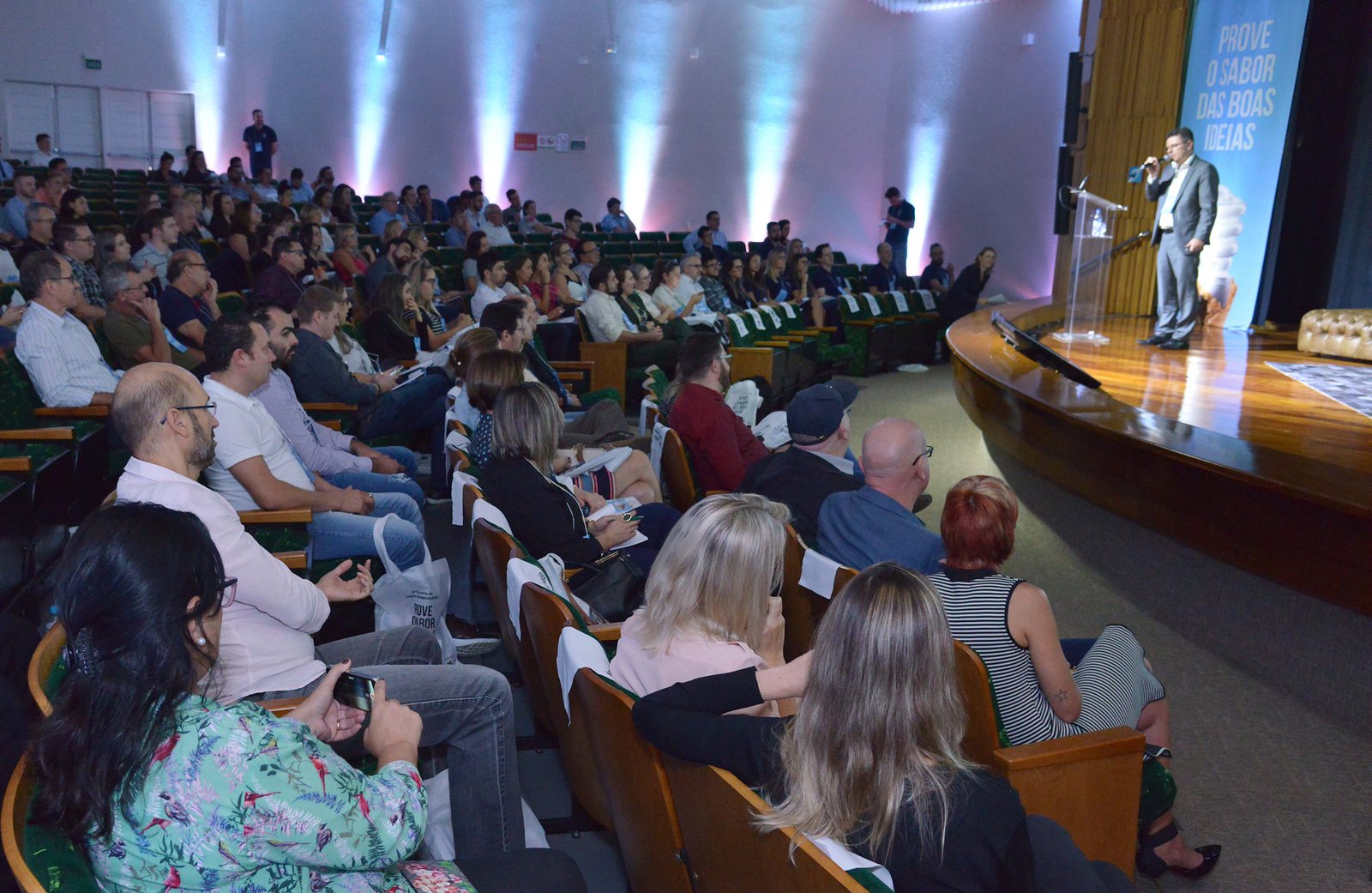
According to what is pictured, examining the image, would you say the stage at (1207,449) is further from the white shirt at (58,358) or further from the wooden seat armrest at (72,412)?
the white shirt at (58,358)

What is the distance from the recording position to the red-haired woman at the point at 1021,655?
201 cm

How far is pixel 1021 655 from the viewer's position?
A: 6.65ft

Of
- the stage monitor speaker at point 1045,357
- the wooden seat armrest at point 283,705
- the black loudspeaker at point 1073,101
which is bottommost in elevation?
the wooden seat armrest at point 283,705

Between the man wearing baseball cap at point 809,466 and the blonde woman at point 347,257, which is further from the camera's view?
the blonde woman at point 347,257

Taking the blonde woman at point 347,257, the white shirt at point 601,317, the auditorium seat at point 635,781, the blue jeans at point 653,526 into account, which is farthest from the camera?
the blonde woman at point 347,257

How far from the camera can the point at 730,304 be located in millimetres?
9203

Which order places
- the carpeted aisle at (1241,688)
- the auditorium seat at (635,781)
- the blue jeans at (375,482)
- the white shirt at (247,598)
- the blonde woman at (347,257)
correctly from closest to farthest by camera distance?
1. the auditorium seat at (635,781)
2. the white shirt at (247,598)
3. the carpeted aisle at (1241,688)
4. the blue jeans at (375,482)
5. the blonde woman at (347,257)

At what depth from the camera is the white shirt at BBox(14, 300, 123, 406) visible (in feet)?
12.0

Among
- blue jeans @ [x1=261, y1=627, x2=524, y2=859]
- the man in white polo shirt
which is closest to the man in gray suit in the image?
the man in white polo shirt

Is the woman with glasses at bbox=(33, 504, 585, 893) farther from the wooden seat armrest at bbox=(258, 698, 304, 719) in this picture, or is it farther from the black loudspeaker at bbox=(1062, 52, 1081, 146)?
the black loudspeaker at bbox=(1062, 52, 1081, 146)

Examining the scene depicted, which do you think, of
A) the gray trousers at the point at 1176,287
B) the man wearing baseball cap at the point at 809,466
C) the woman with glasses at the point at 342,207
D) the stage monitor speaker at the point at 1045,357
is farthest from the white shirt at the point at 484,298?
the gray trousers at the point at 1176,287

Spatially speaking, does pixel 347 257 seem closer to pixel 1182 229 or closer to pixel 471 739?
pixel 1182 229

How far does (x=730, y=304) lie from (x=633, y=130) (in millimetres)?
5277

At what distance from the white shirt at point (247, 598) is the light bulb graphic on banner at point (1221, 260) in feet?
28.1
